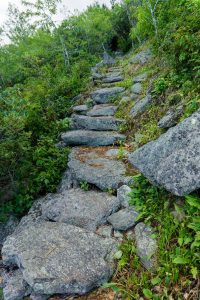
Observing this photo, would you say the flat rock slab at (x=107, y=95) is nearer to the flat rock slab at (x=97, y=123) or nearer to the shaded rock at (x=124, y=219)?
the flat rock slab at (x=97, y=123)

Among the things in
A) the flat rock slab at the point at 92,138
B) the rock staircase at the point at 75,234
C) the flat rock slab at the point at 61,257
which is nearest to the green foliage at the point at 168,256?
the rock staircase at the point at 75,234

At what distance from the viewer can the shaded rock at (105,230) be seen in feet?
14.3

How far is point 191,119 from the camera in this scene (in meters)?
3.94

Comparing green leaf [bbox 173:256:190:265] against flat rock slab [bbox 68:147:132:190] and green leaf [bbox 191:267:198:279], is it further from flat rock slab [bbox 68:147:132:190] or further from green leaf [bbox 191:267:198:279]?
flat rock slab [bbox 68:147:132:190]

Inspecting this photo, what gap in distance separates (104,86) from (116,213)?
29.1 ft

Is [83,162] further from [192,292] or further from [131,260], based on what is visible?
[192,292]

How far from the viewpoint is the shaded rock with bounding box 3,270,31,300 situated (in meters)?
3.72

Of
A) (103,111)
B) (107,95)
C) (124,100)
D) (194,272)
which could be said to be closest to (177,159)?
(194,272)

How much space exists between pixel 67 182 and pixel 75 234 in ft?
6.16

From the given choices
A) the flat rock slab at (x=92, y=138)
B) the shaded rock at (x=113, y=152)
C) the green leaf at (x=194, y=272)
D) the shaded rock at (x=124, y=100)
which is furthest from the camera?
the shaded rock at (x=124, y=100)

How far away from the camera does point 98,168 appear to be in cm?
597

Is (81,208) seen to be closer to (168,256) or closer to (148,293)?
(168,256)

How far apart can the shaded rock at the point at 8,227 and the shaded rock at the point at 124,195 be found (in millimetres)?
2494

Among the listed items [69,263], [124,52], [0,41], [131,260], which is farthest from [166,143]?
[124,52]
